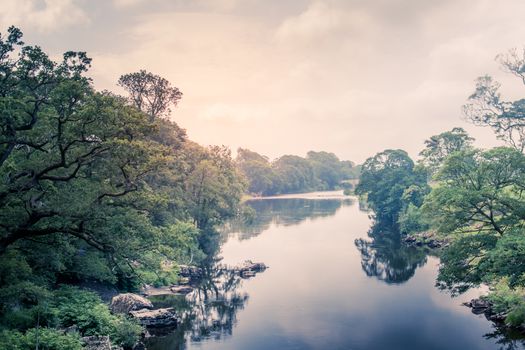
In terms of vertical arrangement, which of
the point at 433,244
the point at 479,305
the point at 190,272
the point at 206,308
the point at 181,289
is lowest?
the point at 206,308

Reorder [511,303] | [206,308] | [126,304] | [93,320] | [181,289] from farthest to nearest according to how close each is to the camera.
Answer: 1. [181,289]
2. [206,308]
3. [126,304]
4. [511,303]
5. [93,320]

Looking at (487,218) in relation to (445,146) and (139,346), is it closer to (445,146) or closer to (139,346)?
(139,346)

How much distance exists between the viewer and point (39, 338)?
2291 cm

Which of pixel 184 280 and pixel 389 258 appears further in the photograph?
pixel 389 258

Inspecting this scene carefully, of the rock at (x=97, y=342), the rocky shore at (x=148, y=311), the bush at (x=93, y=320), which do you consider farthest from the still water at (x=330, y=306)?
the rock at (x=97, y=342)

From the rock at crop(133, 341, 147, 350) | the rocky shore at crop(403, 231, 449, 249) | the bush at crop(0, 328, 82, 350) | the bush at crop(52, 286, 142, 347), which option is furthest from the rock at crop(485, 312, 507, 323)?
the bush at crop(0, 328, 82, 350)

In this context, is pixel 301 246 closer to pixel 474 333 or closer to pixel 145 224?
pixel 474 333

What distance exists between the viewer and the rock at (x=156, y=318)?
33.2 meters

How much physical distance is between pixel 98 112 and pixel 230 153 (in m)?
56.8

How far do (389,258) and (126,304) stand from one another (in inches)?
1533

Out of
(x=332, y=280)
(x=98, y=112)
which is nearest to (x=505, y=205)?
(x=332, y=280)

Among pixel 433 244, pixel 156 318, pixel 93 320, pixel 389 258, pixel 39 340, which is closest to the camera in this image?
pixel 39 340

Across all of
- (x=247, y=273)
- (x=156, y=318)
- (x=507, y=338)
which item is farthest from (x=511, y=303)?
(x=247, y=273)

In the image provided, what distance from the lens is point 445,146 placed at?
75938mm
